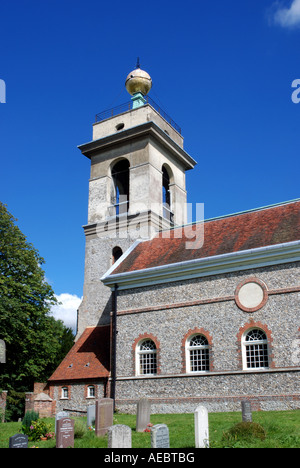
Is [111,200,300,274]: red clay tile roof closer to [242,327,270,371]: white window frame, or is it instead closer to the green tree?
[242,327,270,371]: white window frame

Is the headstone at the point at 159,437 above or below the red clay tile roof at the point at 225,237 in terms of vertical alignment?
below

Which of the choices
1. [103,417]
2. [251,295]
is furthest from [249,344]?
[103,417]

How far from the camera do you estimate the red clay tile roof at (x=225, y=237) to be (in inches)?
831

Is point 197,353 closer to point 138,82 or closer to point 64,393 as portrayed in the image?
point 64,393

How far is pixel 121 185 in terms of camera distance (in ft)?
112

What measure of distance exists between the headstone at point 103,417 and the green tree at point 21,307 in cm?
1568

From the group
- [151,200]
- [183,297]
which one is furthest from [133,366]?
[151,200]

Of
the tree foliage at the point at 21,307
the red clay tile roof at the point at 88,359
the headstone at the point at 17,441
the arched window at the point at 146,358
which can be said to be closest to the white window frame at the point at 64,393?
the red clay tile roof at the point at 88,359

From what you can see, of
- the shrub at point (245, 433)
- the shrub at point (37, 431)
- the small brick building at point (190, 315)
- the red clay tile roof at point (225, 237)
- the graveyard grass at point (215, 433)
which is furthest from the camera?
the red clay tile roof at point (225, 237)

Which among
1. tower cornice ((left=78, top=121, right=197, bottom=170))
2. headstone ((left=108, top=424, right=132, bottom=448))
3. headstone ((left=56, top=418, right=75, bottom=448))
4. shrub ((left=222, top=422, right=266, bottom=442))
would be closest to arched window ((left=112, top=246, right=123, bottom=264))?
tower cornice ((left=78, top=121, right=197, bottom=170))

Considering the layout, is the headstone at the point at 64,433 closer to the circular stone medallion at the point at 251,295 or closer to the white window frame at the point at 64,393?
the circular stone medallion at the point at 251,295

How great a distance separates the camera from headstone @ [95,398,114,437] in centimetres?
1438

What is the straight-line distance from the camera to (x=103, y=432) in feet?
47.3

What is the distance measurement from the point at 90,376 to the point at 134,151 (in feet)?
49.9
